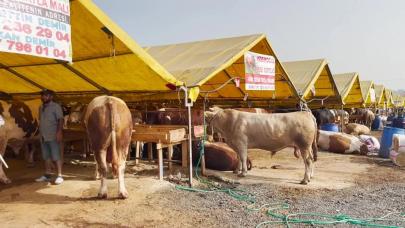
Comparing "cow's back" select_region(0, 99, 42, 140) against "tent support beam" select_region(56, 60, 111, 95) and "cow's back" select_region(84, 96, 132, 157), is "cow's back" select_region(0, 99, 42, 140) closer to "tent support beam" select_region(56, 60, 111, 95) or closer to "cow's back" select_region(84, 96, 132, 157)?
"tent support beam" select_region(56, 60, 111, 95)

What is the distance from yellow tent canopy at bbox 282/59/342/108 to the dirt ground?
19.4 feet

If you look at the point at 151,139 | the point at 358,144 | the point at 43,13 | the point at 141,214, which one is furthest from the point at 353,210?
the point at 358,144

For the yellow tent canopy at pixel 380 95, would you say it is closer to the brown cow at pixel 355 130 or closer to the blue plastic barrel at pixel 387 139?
the brown cow at pixel 355 130

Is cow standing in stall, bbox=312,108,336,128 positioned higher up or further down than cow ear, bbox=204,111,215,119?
further down

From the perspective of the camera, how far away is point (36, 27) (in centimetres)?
592

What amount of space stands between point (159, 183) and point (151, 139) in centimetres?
108

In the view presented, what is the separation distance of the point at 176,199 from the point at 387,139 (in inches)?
398

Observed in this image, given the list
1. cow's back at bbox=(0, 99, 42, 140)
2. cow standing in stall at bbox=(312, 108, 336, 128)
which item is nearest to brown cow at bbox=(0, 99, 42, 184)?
cow's back at bbox=(0, 99, 42, 140)

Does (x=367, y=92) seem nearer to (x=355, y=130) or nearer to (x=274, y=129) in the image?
(x=355, y=130)

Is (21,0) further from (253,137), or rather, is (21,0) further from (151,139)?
(253,137)

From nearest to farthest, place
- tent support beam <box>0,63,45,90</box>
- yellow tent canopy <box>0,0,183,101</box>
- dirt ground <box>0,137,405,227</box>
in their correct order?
dirt ground <box>0,137,405,227</box> < yellow tent canopy <box>0,0,183,101</box> < tent support beam <box>0,63,45,90</box>

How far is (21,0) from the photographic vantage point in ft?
18.7

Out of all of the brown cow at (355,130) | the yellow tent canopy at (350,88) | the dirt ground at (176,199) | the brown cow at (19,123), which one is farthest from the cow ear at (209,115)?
the brown cow at (355,130)

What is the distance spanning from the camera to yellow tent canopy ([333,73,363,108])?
73.7ft
